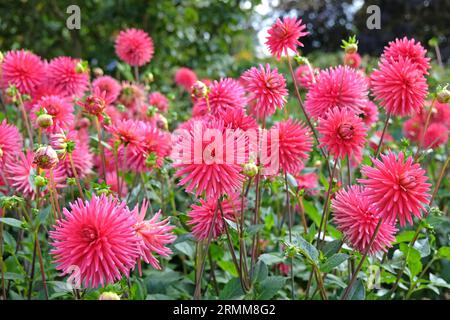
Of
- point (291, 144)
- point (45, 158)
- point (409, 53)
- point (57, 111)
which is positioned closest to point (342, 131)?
point (291, 144)

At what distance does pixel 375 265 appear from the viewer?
1.41 meters

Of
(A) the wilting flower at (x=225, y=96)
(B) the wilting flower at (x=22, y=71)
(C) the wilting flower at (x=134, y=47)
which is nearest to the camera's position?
(A) the wilting flower at (x=225, y=96)

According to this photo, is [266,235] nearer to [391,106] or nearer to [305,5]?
[391,106]

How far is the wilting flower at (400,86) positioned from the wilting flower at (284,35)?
0.72 ft

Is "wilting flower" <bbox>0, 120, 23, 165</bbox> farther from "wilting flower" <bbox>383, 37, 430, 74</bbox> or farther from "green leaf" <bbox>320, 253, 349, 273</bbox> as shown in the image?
"wilting flower" <bbox>383, 37, 430, 74</bbox>

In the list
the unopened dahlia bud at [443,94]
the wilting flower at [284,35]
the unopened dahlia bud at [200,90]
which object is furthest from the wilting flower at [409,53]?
the unopened dahlia bud at [200,90]

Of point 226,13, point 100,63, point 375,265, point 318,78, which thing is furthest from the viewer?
point 100,63

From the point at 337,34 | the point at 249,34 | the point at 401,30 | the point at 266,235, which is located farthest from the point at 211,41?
the point at 337,34

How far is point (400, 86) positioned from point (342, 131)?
0.19 metres

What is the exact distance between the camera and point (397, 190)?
38.2 inches

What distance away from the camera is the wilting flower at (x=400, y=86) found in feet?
3.89

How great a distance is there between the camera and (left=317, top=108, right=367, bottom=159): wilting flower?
1.14m

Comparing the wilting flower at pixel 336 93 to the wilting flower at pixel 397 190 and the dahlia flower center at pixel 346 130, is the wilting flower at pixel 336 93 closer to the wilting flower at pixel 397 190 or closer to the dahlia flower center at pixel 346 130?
the dahlia flower center at pixel 346 130

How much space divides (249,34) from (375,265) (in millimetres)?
5074
